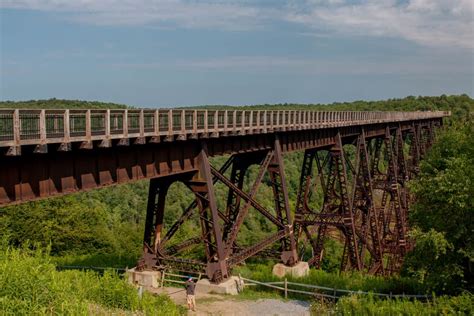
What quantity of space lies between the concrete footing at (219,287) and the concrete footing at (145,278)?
1.97m

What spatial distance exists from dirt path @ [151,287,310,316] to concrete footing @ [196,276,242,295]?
0.26 metres

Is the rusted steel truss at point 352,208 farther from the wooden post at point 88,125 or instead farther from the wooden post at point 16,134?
the wooden post at point 16,134

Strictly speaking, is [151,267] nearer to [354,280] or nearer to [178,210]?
[354,280]

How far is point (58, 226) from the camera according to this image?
44.4 meters

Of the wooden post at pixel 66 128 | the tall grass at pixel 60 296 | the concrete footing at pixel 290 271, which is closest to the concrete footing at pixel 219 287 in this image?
the tall grass at pixel 60 296

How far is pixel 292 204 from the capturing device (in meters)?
75.7

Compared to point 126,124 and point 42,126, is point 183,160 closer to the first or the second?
point 126,124

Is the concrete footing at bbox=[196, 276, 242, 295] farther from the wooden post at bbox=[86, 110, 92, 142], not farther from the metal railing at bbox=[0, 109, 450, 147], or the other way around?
the wooden post at bbox=[86, 110, 92, 142]

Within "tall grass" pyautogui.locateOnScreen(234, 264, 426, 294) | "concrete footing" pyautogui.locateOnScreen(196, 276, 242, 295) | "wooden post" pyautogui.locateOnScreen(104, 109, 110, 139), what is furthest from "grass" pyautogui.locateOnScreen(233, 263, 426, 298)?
"wooden post" pyautogui.locateOnScreen(104, 109, 110, 139)

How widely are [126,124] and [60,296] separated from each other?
17.2 ft

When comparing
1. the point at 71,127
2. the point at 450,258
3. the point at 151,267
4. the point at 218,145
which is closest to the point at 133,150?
the point at 71,127

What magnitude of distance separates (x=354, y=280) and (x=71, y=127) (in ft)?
45.3

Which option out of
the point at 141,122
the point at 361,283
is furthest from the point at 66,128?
the point at 361,283

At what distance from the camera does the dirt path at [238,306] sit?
16719mm
